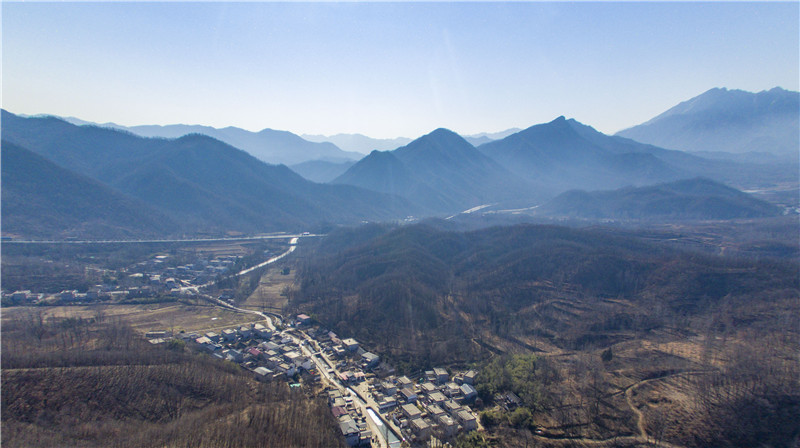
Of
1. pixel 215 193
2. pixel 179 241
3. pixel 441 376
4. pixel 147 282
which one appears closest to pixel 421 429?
pixel 441 376

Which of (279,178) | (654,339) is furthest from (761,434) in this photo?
(279,178)

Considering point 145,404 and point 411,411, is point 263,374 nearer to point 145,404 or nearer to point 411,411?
point 145,404

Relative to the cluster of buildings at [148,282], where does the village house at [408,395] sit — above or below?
below

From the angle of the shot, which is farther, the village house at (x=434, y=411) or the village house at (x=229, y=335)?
the village house at (x=229, y=335)

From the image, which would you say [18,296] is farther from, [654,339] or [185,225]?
[654,339]

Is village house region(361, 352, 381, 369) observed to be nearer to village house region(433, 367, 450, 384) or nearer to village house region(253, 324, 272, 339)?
village house region(433, 367, 450, 384)

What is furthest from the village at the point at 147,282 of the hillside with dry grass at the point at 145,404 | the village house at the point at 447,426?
the village house at the point at 447,426

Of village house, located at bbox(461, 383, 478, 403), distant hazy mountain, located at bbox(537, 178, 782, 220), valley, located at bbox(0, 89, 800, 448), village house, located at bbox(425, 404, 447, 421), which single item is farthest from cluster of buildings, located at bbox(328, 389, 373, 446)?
distant hazy mountain, located at bbox(537, 178, 782, 220)

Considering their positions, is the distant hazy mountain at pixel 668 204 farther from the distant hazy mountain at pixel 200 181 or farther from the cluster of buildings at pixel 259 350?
the cluster of buildings at pixel 259 350
